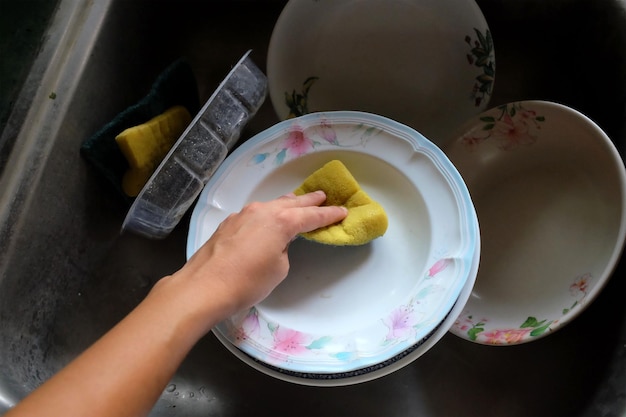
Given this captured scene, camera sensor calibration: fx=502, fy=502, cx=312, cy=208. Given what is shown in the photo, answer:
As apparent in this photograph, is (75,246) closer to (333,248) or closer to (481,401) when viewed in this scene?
(333,248)

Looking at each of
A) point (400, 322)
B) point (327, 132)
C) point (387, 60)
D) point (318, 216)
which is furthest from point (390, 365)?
point (387, 60)

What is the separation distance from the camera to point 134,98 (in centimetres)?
71

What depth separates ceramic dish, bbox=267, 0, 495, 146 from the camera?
2.25 feet

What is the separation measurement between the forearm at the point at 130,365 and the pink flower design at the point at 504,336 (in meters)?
0.36

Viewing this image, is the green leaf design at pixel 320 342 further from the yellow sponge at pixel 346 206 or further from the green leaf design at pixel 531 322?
the green leaf design at pixel 531 322

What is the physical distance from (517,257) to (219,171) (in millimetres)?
399

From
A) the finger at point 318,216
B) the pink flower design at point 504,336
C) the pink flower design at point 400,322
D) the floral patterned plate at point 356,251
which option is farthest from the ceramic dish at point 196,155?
the pink flower design at point 504,336

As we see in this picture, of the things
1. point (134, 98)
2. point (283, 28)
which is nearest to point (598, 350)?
point (283, 28)

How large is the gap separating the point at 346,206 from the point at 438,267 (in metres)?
0.12

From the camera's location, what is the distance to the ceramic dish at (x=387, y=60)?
2.25 feet

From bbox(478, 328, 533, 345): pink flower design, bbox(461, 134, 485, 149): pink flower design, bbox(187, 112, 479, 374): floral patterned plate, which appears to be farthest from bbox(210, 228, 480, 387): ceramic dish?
bbox(461, 134, 485, 149): pink flower design

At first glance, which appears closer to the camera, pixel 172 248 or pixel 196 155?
pixel 196 155

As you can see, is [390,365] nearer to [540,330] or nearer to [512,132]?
[540,330]

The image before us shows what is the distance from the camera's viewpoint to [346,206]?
0.57 m
